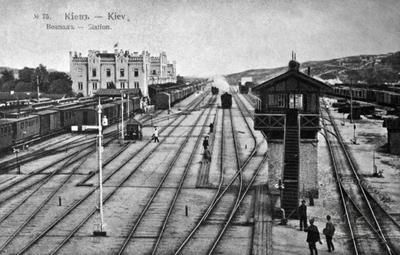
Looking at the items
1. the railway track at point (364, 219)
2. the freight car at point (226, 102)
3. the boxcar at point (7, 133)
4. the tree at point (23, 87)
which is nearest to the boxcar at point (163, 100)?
the freight car at point (226, 102)

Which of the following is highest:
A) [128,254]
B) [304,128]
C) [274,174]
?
[304,128]

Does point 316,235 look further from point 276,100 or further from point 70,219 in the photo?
point 70,219

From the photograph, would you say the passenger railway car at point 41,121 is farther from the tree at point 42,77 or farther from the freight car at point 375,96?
the tree at point 42,77

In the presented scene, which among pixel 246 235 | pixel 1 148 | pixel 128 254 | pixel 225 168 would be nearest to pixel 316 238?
pixel 246 235

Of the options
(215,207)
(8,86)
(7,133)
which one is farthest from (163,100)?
(215,207)

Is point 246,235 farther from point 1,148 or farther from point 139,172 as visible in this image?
point 1,148

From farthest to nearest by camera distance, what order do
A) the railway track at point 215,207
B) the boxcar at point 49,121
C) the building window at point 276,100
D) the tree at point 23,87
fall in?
the tree at point 23,87
the boxcar at point 49,121
the building window at point 276,100
the railway track at point 215,207

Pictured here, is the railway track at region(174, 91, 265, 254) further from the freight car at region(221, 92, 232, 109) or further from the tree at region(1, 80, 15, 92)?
the tree at region(1, 80, 15, 92)
